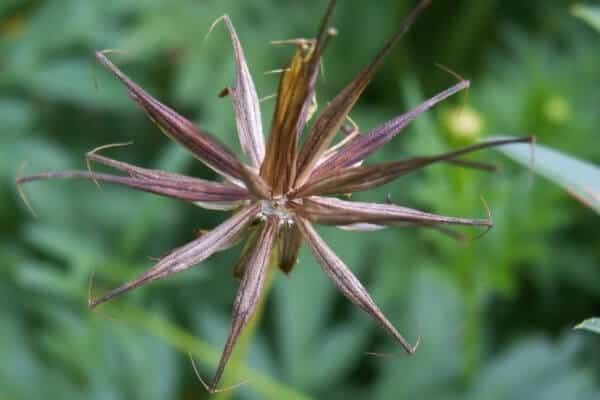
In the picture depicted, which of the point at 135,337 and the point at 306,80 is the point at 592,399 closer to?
the point at 135,337

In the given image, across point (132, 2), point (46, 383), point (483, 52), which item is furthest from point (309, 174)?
point (483, 52)

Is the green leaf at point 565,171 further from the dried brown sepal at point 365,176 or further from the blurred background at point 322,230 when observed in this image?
the blurred background at point 322,230

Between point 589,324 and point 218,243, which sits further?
point 218,243

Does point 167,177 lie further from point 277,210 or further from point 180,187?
point 277,210

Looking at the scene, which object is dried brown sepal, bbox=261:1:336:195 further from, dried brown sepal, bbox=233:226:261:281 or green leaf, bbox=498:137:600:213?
green leaf, bbox=498:137:600:213

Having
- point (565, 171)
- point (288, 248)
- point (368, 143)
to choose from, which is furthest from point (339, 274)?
point (565, 171)

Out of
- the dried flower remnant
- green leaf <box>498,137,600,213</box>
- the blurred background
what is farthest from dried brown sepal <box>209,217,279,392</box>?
the blurred background
